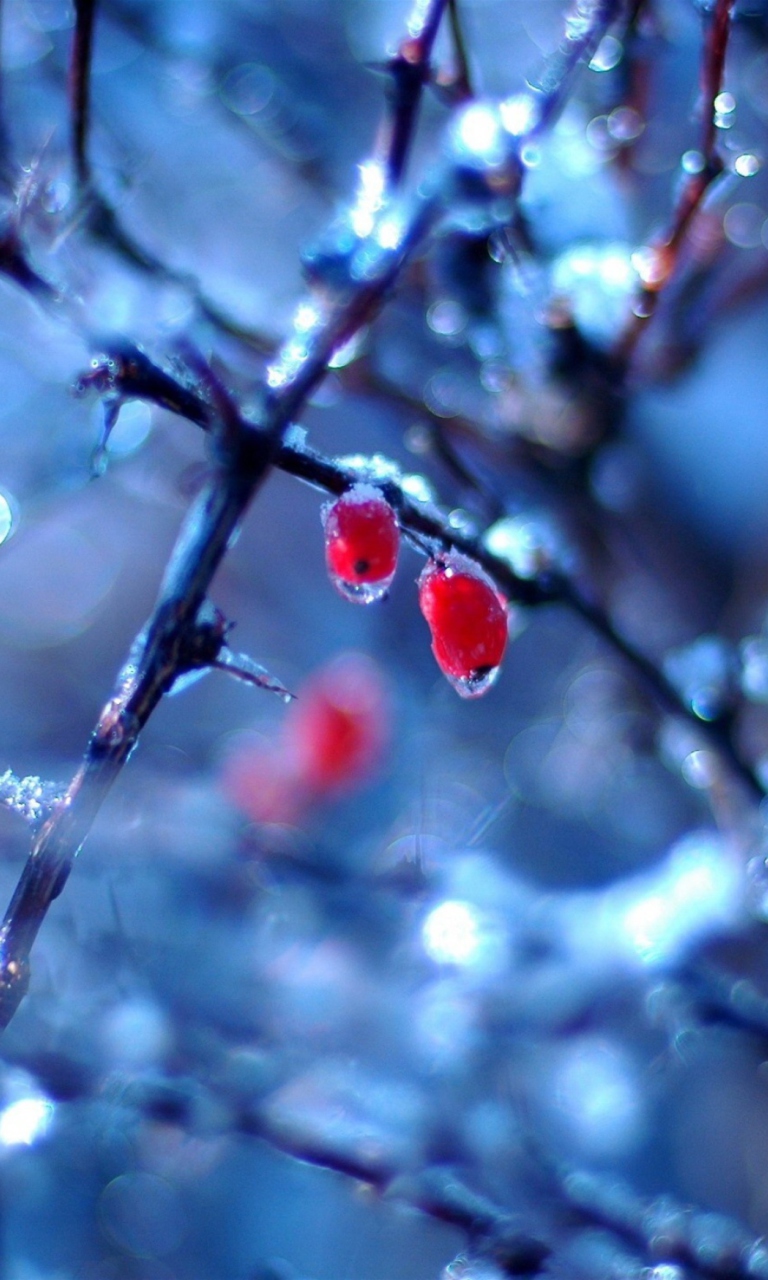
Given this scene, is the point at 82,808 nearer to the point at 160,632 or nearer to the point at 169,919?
the point at 160,632

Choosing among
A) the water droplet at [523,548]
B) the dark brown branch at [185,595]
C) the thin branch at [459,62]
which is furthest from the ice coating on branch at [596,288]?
the dark brown branch at [185,595]

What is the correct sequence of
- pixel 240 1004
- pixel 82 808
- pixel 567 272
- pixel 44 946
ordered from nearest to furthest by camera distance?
pixel 82 808 < pixel 567 272 < pixel 44 946 < pixel 240 1004

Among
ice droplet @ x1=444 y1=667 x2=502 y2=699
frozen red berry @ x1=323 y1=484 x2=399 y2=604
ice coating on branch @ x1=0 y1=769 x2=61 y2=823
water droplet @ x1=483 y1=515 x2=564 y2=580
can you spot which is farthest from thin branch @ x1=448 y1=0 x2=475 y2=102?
ice coating on branch @ x1=0 y1=769 x2=61 y2=823

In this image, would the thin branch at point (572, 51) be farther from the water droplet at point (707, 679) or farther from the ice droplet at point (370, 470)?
the water droplet at point (707, 679)

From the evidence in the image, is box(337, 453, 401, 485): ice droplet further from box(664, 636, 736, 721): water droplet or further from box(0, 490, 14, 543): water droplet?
box(0, 490, 14, 543): water droplet

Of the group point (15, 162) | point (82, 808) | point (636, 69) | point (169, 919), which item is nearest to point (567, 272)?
point (636, 69)

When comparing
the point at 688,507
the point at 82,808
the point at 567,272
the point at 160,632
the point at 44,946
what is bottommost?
the point at 82,808

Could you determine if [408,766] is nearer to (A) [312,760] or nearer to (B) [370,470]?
(A) [312,760]
